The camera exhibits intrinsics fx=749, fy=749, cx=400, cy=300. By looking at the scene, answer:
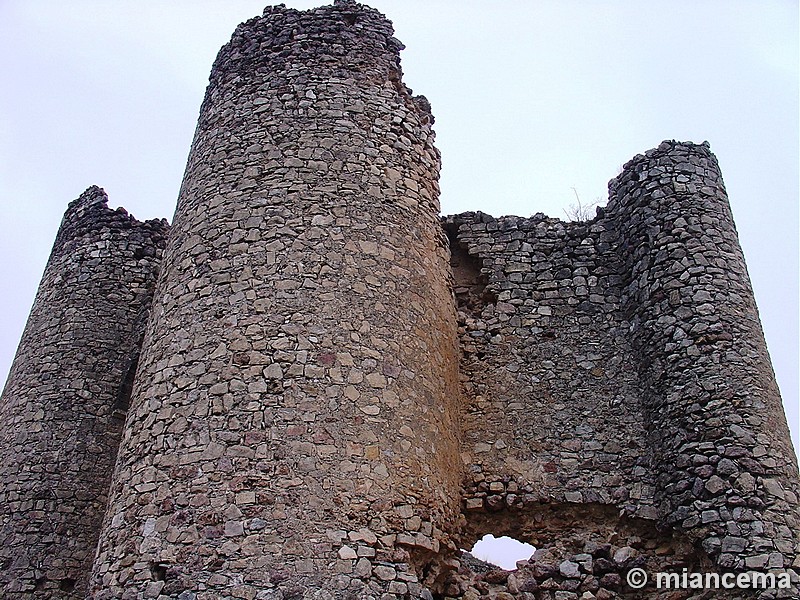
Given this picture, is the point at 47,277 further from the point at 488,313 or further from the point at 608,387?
the point at 608,387

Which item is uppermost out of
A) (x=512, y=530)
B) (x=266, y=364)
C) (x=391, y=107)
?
(x=391, y=107)

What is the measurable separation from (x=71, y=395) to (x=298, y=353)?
443 centimetres

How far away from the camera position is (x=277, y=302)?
23.7 feet

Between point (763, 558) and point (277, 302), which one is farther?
point (277, 302)

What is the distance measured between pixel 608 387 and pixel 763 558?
8.18ft

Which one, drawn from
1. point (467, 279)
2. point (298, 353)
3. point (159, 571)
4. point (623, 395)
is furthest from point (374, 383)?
point (623, 395)

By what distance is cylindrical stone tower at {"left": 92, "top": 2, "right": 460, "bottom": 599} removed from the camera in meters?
6.25

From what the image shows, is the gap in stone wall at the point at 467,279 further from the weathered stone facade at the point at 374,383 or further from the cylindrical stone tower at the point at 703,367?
the cylindrical stone tower at the point at 703,367

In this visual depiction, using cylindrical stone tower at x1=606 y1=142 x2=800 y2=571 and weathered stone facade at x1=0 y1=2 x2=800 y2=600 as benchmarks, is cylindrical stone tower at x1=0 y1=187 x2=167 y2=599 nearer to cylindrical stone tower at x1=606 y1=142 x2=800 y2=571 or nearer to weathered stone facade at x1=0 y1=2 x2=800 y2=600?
weathered stone facade at x1=0 y1=2 x2=800 y2=600

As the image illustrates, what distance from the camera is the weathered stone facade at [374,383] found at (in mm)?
6480

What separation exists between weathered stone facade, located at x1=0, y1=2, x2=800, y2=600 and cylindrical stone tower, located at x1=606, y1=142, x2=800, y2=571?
0.03 meters

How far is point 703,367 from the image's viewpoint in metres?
7.84

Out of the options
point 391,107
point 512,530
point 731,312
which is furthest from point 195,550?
point 731,312

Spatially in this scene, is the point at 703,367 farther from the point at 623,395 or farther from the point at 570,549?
the point at 570,549
